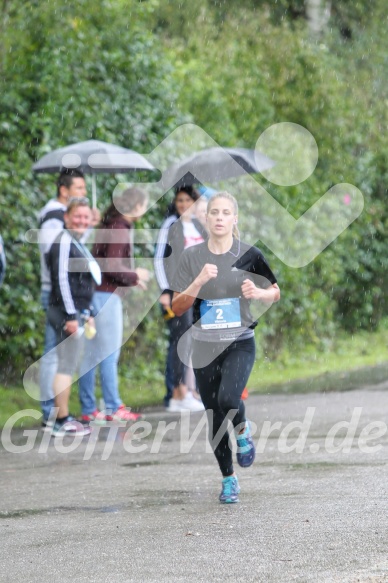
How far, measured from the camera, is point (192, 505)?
24.9 ft

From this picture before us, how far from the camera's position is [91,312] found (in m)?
11.4

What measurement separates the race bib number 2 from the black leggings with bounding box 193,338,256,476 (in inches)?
4.6

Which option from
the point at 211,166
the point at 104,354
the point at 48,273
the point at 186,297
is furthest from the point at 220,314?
the point at 211,166

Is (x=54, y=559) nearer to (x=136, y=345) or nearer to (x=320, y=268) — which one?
(x=136, y=345)

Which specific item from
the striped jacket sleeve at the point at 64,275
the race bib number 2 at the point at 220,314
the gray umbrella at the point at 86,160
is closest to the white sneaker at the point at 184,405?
the striped jacket sleeve at the point at 64,275

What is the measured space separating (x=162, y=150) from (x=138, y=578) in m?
9.55

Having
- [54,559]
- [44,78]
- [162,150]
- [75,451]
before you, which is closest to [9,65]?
[44,78]

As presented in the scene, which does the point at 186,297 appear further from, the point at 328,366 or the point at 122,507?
the point at 328,366

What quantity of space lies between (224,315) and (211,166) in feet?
19.8

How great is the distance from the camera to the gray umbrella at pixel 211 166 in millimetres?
13516

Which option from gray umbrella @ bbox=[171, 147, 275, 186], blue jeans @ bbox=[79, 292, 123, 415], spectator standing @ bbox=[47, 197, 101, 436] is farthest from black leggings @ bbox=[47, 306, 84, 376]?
gray umbrella @ bbox=[171, 147, 275, 186]

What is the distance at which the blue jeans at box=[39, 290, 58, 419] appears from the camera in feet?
36.4

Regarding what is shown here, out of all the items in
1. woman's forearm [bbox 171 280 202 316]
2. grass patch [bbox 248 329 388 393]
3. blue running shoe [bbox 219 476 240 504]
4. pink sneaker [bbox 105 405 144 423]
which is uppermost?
woman's forearm [bbox 171 280 202 316]

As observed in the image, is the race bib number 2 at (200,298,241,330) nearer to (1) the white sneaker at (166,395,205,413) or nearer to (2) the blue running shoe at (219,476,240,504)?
(2) the blue running shoe at (219,476,240,504)
